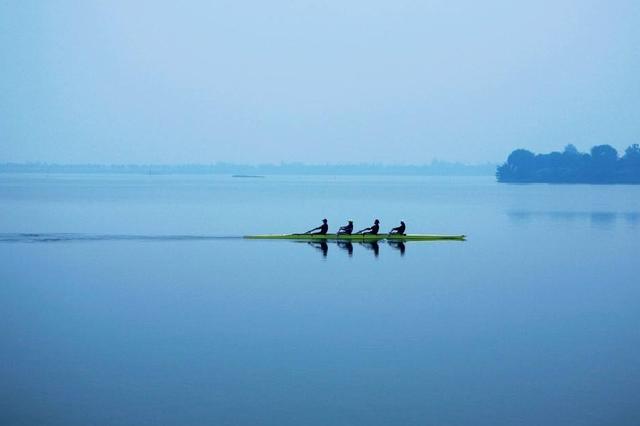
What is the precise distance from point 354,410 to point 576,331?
6987 millimetres

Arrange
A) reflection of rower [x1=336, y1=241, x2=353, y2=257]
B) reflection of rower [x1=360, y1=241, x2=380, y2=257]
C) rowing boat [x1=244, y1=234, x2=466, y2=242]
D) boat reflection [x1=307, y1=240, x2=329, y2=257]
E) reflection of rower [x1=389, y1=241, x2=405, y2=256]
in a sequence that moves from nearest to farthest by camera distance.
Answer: reflection of rower [x1=360, y1=241, x2=380, y2=257] → boat reflection [x1=307, y1=240, x2=329, y2=257] → reflection of rower [x1=336, y1=241, x2=353, y2=257] → rowing boat [x1=244, y1=234, x2=466, y2=242] → reflection of rower [x1=389, y1=241, x2=405, y2=256]

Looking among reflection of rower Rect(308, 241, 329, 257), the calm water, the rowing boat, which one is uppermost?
the rowing boat

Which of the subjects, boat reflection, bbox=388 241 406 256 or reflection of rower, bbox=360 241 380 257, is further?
boat reflection, bbox=388 241 406 256

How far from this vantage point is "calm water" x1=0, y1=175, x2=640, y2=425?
12258 millimetres

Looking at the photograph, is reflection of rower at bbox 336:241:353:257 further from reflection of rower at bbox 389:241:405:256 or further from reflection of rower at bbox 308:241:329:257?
reflection of rower at bbox 389:241:405:256

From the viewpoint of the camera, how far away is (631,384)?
13.4 meters

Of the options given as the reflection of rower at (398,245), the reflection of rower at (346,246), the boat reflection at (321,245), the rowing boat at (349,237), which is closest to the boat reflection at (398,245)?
the reflection of rower at (398,245)

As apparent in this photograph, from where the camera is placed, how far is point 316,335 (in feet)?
54.5

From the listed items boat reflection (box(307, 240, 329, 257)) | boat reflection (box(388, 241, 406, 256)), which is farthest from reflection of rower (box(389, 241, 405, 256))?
boat reflection (box(307, 240, 329, 257))

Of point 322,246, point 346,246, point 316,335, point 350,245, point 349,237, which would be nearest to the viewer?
point 316,335

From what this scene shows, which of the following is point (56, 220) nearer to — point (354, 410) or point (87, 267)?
point (87, 267)

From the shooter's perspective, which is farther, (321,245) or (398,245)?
(398,245)

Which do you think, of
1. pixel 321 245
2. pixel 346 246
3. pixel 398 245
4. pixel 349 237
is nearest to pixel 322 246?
pixel 321 245

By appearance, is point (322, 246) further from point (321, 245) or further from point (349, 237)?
point (349, 237)
